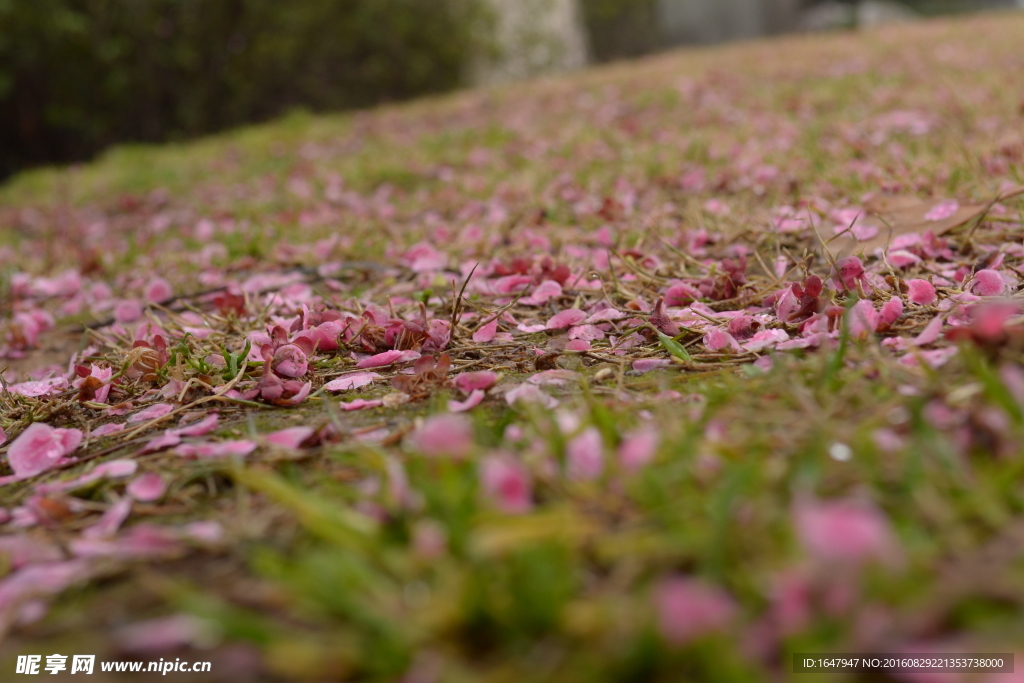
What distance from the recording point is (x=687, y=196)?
328 centimetres

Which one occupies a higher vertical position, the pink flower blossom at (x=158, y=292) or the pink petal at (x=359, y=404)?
the pink flower blossom at (x=158, y=292)

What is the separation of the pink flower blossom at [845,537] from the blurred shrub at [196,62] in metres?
8.81

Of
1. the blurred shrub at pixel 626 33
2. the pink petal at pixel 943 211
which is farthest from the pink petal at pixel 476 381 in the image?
the blurred shrub at pixel 626 33

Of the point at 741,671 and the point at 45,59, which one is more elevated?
the point at 45,59

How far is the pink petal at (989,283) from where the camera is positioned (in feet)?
5.27

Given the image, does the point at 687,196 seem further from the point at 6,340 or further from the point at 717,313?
the point at 6,340

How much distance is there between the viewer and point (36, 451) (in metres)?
1.39

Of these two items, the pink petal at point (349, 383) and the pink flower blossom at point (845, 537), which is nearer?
the pink flower blossom at point (845, 537)

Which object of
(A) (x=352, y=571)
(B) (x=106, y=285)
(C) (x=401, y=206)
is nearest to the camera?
(A) (x=352, y=571)

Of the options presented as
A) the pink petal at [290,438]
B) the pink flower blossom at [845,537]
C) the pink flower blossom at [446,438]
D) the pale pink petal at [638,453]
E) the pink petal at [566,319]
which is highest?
the pink flower blossom at [446,438]

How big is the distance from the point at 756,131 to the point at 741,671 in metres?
4.34

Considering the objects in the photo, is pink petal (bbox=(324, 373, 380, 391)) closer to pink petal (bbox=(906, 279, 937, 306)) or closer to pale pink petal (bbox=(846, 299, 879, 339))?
pale pink petal (bbox=(846, 299, 879, 339))

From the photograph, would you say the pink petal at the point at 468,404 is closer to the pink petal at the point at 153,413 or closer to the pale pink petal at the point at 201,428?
the pale pink petal at the point at 201,428

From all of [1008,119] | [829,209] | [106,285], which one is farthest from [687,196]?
[106,285]
